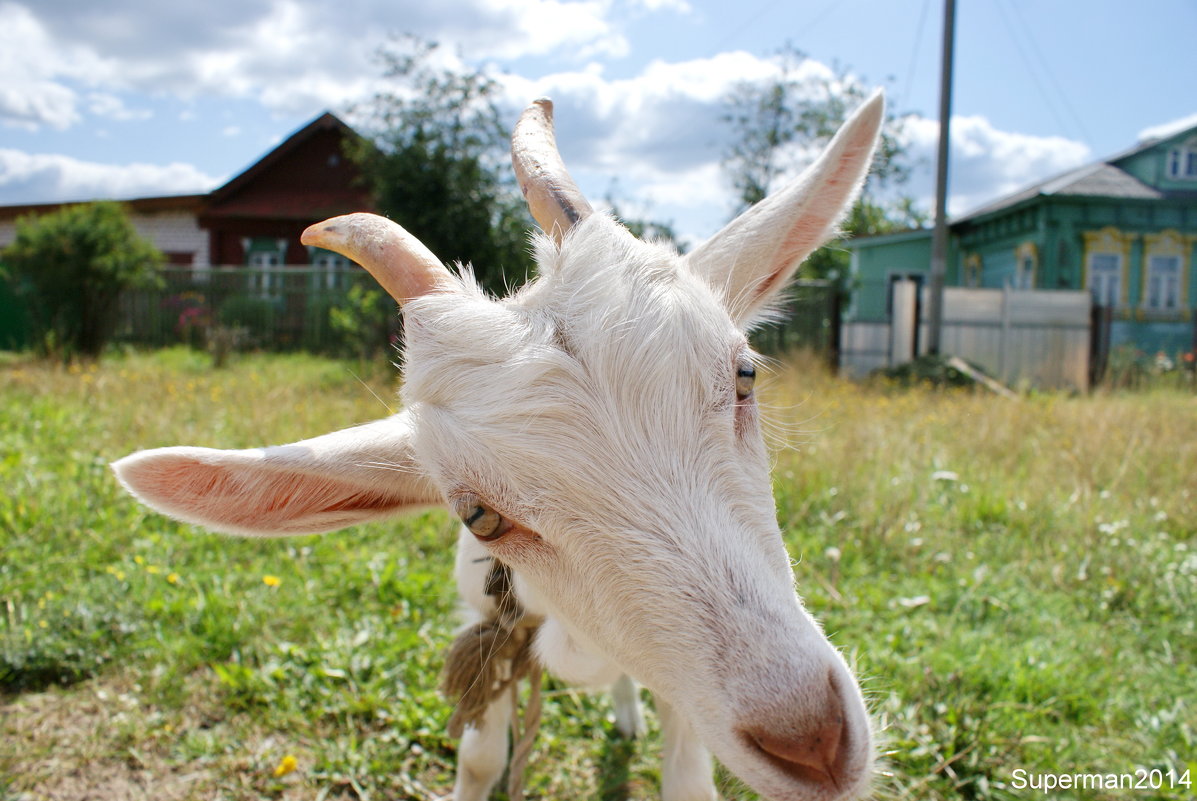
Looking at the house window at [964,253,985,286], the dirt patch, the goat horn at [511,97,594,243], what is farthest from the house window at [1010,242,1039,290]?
the dirt patch

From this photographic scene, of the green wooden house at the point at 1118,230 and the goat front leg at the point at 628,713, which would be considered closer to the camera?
the goat front leg at the point at 628,713

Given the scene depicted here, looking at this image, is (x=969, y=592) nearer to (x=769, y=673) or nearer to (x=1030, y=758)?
(x=1030, y=758)

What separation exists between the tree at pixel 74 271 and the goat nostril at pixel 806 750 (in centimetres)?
1481

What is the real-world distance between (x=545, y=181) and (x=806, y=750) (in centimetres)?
149

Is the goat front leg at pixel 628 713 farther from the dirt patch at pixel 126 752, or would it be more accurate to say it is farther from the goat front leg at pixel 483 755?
the dirt patch at pixel 126 752

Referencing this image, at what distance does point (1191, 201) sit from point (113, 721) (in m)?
26.2

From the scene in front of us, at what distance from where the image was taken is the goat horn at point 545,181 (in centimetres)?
198

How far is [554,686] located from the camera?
3.43 meters

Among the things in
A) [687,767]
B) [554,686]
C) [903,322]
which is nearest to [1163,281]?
[903,322]

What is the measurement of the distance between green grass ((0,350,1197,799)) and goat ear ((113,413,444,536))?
1.06 metres

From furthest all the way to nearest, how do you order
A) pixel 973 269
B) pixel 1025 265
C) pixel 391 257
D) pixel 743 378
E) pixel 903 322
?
pixel 973 269 < pixel 1025 265 < pixel 903 322 < pixel 391 257 < pixel 743 378

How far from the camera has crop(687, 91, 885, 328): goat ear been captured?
193cm

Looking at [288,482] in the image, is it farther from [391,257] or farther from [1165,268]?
[1165,268]

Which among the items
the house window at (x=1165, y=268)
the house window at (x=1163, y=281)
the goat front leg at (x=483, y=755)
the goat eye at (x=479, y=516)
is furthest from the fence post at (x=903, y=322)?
the goat eye at (x=479, y=516)
